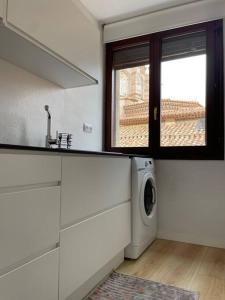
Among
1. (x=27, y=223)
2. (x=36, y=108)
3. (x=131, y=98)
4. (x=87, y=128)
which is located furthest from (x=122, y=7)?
(x=27, y=223)

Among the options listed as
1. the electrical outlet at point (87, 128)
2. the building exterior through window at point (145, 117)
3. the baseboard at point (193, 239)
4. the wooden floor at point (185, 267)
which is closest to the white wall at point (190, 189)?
the baseboard at point (193, 239)

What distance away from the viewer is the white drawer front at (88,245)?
47.2 inches

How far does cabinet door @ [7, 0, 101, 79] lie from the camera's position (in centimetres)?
134

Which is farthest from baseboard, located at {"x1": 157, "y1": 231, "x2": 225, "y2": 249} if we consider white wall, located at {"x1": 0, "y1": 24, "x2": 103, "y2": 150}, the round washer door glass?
white wall, located at {"x1": 0, "y1": 24, "x2": 103, "y2": 150}

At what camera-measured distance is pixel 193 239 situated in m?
2.43

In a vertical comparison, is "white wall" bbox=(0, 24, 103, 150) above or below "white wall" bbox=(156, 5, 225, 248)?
above

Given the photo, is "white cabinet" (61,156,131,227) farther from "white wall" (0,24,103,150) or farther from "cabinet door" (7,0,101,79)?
"cabinet door" (7,0,101,79)

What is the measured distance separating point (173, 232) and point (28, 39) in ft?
7.17

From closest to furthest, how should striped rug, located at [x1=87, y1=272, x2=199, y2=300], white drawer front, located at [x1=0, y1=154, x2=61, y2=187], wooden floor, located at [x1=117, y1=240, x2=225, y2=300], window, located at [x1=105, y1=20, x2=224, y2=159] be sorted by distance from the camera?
white drawer front, located at [x1=0, y1=154, x2=61, y2=187], striped rug, located at [x1=87, y1=272, x2=199, y2=300], wooden floor, located at [x1=117, y1=240, x2=225, y2=300], window, located at [x1=105, y1=20, x2=224, y2=159]

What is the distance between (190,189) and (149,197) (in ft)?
1.47

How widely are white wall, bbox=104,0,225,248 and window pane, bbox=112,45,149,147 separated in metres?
0.30

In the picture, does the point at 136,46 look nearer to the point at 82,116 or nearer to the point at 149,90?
the point at 149,90

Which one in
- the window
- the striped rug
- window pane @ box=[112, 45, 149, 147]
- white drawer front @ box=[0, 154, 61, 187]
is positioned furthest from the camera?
window pane @ box=[112, 45, 149, 147]

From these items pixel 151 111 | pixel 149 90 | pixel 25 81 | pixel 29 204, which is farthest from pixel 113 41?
pixel 29 204
